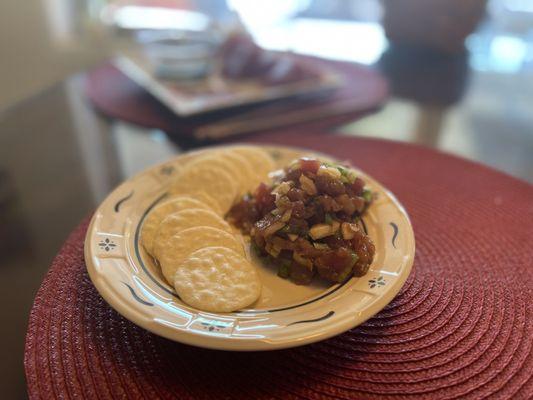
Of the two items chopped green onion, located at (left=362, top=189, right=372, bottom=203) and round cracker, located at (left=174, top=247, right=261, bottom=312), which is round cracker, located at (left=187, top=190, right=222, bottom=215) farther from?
chopped green onion, located at (left=362, top=189, right=372, bottom=203)

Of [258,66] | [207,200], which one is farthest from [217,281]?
[258,66]

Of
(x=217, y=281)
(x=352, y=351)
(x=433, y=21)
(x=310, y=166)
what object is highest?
(x=433, y=21)

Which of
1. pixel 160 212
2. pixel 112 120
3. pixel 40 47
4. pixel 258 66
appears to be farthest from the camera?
pixel 40 47

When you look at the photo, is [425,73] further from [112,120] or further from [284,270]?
[284,270]

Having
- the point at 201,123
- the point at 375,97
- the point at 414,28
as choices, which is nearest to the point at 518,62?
the point at 414,28

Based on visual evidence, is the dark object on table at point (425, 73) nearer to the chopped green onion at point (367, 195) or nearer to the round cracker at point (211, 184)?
the chopped green onion at point (367, 195)

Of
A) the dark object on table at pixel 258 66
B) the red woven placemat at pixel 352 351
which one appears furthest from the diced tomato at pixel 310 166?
the dark object on table at pixel 258 66
